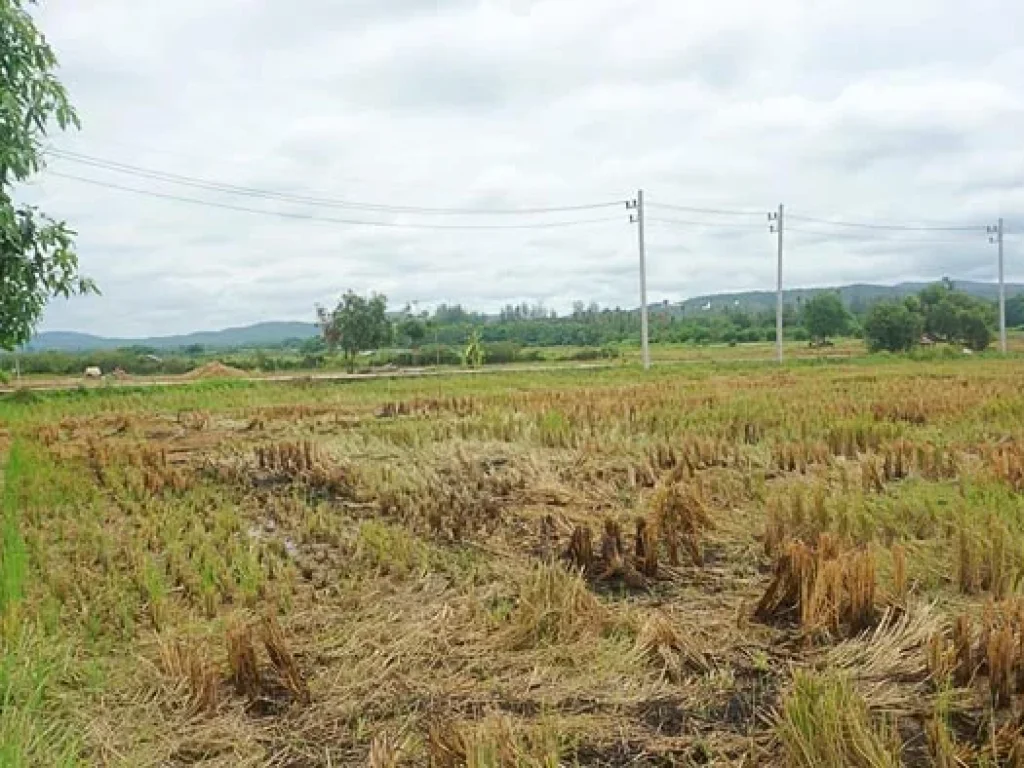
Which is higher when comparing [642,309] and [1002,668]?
[642,309]

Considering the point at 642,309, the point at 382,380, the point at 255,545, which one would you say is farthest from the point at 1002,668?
the point at 642,309

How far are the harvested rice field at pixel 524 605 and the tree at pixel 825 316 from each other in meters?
50.1

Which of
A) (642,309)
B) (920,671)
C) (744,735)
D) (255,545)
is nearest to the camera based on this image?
(744,735)

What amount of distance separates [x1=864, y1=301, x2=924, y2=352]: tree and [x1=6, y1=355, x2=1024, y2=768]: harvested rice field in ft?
114

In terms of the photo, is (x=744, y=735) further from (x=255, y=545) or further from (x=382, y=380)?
(x=382, y=380)

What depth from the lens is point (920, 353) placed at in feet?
130

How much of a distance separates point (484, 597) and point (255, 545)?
2473 millimetres

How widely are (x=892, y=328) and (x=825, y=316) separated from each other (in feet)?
51.6

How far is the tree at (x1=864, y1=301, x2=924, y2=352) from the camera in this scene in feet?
141

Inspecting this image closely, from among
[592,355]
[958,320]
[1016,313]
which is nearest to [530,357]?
[592,355]

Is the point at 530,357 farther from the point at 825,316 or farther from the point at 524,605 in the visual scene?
the point at 524,605

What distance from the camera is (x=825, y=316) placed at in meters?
58.7

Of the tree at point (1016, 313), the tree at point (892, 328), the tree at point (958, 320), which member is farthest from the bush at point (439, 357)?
the tree at point (1016, 313)

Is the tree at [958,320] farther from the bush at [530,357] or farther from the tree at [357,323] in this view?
the tree at [357,323]
